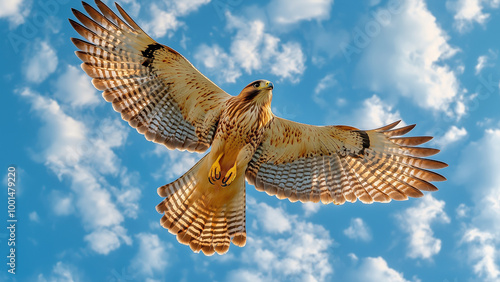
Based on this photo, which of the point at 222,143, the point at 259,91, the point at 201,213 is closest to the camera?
the point at 259,91

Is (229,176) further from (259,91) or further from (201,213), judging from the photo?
(259,91)

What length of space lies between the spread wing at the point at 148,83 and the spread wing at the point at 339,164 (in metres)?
1.18

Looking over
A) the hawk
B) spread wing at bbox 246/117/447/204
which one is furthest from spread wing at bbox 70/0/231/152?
spread wing at bbox 246/117/447/204

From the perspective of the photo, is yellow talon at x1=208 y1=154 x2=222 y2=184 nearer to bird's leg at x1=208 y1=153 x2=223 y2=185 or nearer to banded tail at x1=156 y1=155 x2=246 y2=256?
bird's leg at x1=208 y1=153 x2=223 y2=185

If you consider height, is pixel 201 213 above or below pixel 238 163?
below

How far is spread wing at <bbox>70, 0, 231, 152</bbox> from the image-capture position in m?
8.02

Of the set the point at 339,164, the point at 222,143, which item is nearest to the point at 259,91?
the point at 222,143

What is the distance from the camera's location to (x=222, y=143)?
26.3 feet

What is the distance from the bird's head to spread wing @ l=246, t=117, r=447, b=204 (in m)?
0.59

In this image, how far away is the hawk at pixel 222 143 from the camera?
803 cm

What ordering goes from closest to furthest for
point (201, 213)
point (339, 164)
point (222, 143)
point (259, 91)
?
point (259, 91)
point (222, 143)
point (201, 213)
point (339, 164)

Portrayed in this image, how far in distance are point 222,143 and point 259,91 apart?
106 cm

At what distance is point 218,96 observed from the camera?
27.2 feet

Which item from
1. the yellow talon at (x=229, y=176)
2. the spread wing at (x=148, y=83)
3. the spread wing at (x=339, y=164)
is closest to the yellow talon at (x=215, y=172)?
the yellow talon at (x=229, y=176)
